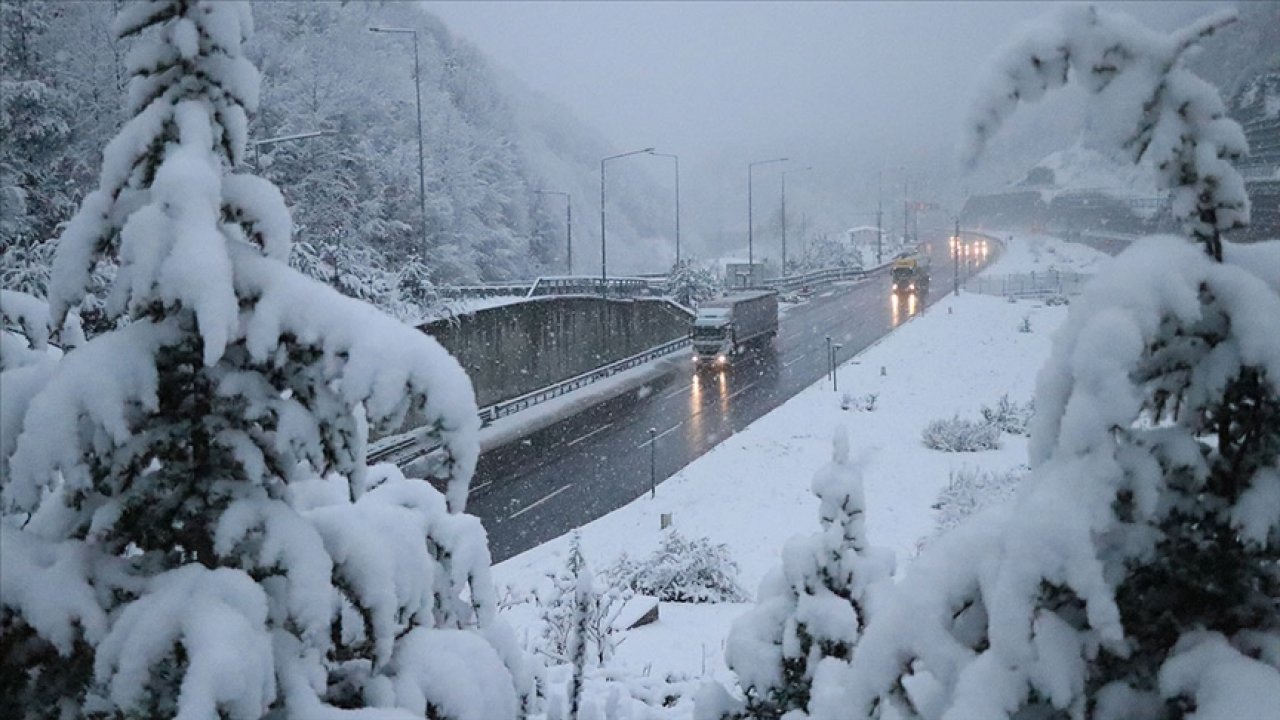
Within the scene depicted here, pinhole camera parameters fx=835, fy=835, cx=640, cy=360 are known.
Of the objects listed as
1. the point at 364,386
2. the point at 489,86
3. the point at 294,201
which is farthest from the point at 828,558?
the point at 489,86

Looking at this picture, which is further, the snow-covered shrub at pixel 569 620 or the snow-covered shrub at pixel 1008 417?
the snow-covered shrub at pixel 1008 417

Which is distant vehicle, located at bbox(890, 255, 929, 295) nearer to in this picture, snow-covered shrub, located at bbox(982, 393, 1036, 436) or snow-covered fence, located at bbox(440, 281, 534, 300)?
snow-covered fence, located at bbox(440, 281, 534, 300)

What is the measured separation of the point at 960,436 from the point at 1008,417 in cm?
357

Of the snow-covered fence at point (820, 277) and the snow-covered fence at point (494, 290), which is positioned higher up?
the snow-covered fence at point (494, 290)

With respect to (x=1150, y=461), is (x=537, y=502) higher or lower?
lower

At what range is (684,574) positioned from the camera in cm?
1583

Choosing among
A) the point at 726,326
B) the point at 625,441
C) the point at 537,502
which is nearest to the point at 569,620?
the point at 537,502

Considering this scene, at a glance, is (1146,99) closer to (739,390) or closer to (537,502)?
(537,502)

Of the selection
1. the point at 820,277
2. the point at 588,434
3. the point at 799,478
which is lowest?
the point at 799,478

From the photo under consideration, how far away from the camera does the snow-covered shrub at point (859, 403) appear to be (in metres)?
30.8

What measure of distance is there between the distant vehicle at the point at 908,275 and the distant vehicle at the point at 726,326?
2513 cm

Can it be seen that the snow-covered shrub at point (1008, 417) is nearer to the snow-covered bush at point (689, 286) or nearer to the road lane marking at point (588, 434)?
the road lane marking at point (588, 434)

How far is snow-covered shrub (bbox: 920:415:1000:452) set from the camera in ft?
83.5

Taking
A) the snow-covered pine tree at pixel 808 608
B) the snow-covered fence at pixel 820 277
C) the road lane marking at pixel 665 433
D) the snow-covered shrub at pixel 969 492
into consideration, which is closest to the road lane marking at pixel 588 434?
the road lane marking at pixel 665 433
